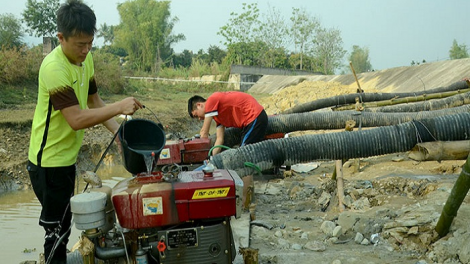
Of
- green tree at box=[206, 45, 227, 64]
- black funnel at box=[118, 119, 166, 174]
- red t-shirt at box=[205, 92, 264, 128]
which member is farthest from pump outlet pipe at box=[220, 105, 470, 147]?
green tree at box=[206, 45, 227, 64]

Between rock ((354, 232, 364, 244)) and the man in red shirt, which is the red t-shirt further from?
rock ((354, 232, 364, 244))

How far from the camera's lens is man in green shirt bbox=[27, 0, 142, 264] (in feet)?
8.99

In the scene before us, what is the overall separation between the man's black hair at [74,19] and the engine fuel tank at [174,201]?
99 centimetres

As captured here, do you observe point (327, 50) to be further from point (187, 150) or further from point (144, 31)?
point (187, 150)

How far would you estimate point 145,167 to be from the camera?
290 centimetres

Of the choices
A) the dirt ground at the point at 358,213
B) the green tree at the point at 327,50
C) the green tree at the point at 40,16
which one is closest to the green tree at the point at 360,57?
the green tree at the point at 327,50

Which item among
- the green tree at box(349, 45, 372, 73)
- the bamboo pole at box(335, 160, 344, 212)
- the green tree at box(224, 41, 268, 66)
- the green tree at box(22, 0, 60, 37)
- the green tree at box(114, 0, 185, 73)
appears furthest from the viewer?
the green tree at box(349, 45, 372, 73)

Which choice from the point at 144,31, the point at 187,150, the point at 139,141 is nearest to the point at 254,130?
the point at 187,150

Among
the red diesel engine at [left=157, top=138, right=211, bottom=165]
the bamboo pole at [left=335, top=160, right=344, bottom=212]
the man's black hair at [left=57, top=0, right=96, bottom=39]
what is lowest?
the bamboo pole at [left=335, top=160, right=344, bottom=212]

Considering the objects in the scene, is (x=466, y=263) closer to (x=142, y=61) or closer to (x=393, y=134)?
(x=393, y=134)

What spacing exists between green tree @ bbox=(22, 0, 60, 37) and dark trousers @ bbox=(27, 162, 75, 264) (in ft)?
114

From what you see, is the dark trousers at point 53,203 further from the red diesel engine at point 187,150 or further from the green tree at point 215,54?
the green tree at point 215,54

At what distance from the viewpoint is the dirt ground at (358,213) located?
12.2 ft

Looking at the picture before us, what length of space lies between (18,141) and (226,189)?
9155 millimetres
